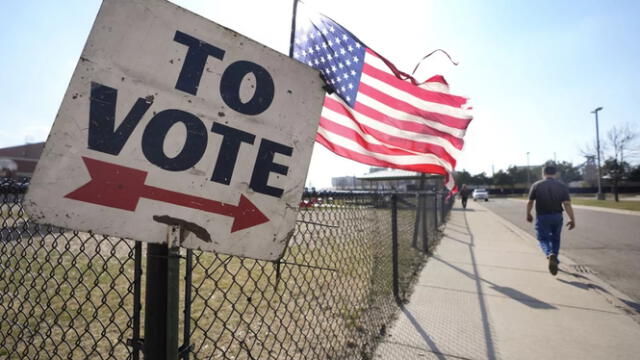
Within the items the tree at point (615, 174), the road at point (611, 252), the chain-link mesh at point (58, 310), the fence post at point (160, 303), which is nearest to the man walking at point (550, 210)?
the road at point (611, 252)

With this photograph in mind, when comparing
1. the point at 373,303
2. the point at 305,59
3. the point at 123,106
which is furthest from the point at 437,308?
the point at 123,106

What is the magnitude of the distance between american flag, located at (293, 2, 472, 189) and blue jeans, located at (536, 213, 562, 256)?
2903mm

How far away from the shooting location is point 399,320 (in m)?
3.65

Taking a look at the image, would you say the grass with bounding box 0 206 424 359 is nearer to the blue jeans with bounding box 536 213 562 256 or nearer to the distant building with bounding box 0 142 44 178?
the blue jeans with bounding box 536 213 562 256

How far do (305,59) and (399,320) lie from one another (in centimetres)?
285

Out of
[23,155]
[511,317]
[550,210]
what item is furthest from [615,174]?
[23,155]

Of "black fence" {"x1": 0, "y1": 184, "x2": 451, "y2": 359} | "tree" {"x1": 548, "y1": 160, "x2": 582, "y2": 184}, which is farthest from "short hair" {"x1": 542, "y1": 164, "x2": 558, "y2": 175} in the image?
"tree" {"x1": 548, "y1": 160, "x2": 582, "y2": 184}

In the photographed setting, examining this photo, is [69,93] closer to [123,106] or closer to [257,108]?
[123,106]

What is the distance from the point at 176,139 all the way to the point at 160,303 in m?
0.64

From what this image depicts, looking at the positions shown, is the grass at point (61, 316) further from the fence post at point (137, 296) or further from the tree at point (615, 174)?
the tree at point (615, 174)

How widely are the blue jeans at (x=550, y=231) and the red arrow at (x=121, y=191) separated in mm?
5988

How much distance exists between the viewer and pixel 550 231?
219 inches

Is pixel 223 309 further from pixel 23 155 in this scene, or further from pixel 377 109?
pixel 23 155

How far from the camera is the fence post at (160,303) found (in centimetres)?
129
